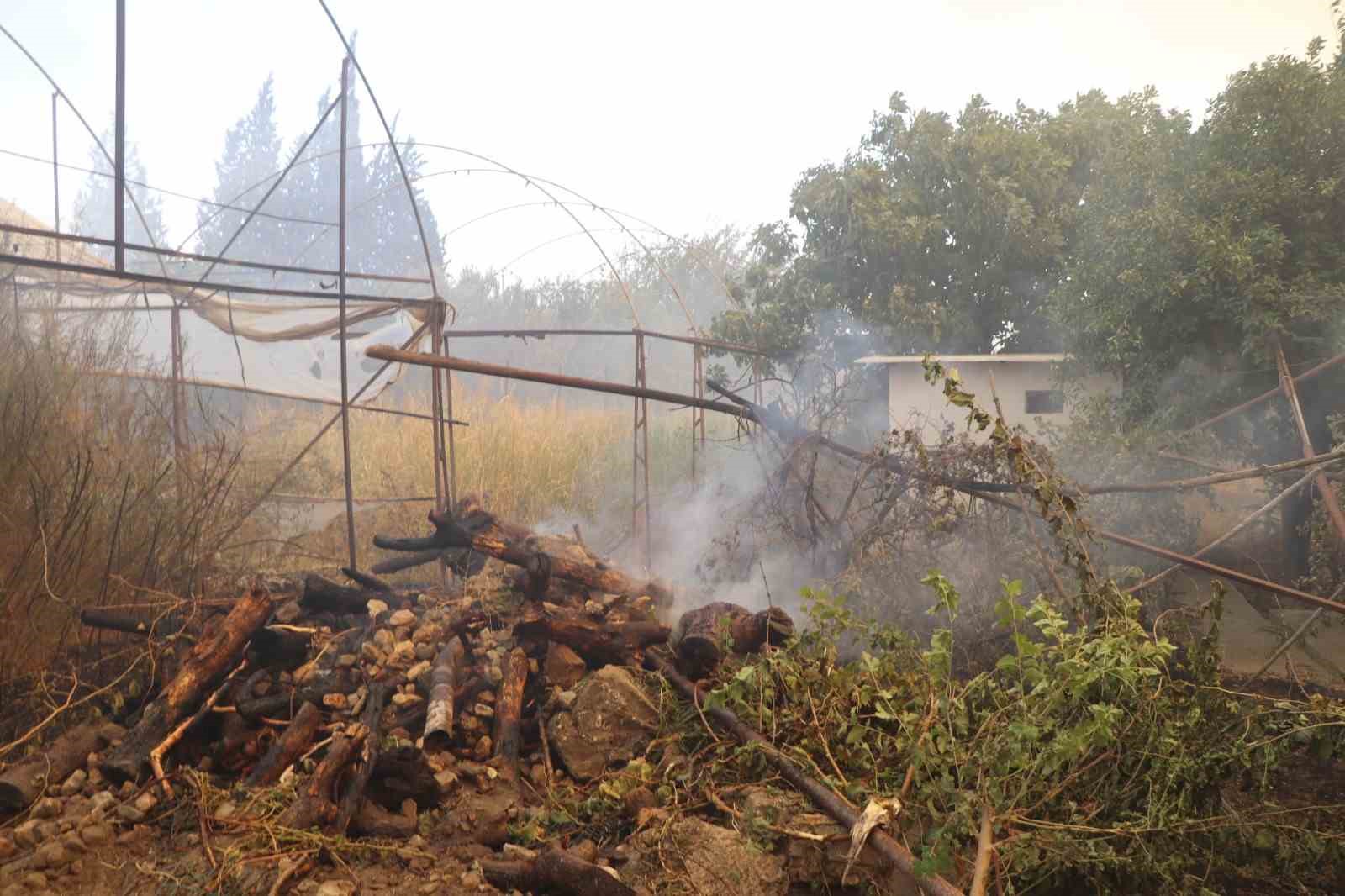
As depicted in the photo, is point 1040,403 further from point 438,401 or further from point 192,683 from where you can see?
point 192,683

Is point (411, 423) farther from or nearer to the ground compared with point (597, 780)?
farther from the ground

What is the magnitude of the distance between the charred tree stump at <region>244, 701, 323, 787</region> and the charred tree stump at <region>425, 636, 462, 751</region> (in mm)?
574

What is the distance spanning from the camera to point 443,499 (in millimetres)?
10016

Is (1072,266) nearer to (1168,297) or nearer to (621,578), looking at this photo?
(1168,297)

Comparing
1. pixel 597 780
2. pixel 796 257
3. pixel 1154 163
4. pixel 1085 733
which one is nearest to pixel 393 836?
pixel 597 780

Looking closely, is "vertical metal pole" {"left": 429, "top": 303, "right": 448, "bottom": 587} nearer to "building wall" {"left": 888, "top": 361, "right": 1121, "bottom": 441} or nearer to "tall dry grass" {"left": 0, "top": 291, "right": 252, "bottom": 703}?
"tall dry grass" {"left": 0, "top": 291, "right": 252, "bottom": 703}

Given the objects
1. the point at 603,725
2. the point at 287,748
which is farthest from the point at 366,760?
the point at 603,725

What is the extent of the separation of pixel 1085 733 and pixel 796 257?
12.2 metres

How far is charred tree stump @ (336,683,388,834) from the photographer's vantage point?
4.37m

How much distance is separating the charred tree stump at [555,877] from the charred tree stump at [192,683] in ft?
6.33

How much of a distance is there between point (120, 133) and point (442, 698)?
3.84 meters

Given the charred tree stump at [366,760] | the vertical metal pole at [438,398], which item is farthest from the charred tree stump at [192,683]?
the vertical metal pole at [438,398]

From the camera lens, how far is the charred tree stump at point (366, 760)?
437 cm

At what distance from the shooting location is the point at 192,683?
504 cm
